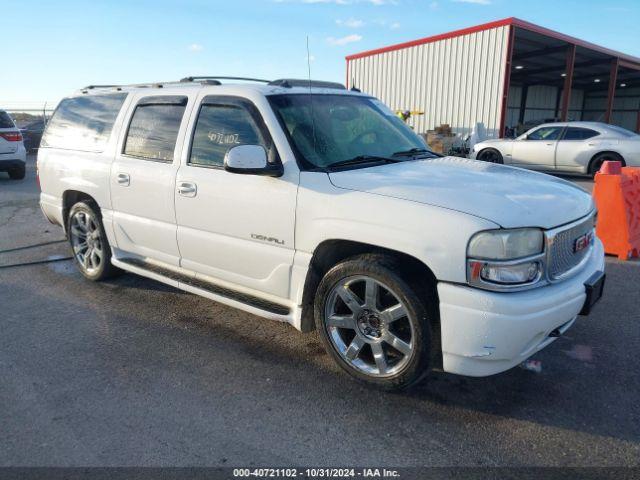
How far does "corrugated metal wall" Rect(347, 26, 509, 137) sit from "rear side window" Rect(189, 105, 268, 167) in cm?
1534

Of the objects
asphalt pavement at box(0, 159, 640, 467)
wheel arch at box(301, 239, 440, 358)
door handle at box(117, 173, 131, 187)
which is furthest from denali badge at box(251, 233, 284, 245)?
door handle at box(117, 173, 131, 187)

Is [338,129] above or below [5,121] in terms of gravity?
above

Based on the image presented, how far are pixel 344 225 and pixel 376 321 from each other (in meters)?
0.62

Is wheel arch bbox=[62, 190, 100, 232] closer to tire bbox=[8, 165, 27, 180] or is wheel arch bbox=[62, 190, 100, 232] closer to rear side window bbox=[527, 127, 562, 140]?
tire bbox=[8, 165, 27, 180]

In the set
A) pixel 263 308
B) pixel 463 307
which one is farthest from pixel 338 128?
pixel 463 307

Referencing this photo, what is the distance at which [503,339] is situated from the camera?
2.63 meters

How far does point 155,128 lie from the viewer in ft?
14.0

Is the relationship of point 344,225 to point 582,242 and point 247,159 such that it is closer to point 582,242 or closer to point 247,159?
point 247,159

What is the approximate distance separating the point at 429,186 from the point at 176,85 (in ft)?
8.45

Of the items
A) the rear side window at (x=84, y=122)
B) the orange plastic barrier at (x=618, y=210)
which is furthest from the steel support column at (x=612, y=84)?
the rear side window at (x=84, y=122)

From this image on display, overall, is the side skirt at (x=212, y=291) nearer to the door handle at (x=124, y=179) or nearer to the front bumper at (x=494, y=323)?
the door handle at (x=124, y=179)

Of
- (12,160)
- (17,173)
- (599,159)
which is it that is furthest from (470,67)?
(17,173)

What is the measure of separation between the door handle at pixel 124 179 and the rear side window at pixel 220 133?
81 centimetres

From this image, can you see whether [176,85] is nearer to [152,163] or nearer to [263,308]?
[152,163]
